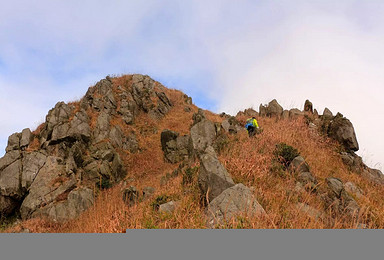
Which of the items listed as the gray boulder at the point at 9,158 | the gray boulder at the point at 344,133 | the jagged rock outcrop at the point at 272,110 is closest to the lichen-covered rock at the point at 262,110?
the jagged rock outcrop at the point at 272,110

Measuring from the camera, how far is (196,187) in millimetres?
8141

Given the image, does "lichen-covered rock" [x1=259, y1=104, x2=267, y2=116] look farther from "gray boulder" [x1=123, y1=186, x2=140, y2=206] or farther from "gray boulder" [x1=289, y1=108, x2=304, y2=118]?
"gray boulder" [x1=123, y1=186, x2=140, y2=206]

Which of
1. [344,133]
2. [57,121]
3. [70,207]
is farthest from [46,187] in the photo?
[344,133]

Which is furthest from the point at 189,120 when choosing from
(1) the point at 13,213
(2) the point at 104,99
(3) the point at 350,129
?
(1) the point at 13,213

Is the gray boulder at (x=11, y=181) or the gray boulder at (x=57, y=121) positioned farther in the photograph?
the gray boulder at (x=57, y=121)

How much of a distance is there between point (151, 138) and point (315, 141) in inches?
656

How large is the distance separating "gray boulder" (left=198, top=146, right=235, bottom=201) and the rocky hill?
32 millimetres

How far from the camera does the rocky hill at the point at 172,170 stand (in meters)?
5.93

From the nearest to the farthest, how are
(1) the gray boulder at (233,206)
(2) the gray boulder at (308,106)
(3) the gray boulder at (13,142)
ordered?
(1) the gray boulder at (233,206) < (3) the gray boulder at (13,142) < (2) the gray boulder at (308,106)

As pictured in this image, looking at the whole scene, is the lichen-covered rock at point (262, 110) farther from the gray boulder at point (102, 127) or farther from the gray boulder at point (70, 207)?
the gray boulder at point (70, 207)

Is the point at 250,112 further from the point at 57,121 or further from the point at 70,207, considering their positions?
the point at 70,207

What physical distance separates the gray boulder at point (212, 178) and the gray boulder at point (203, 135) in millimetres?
8922

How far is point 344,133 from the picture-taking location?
17.1 meters

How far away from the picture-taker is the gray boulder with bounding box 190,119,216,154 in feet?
56.6
